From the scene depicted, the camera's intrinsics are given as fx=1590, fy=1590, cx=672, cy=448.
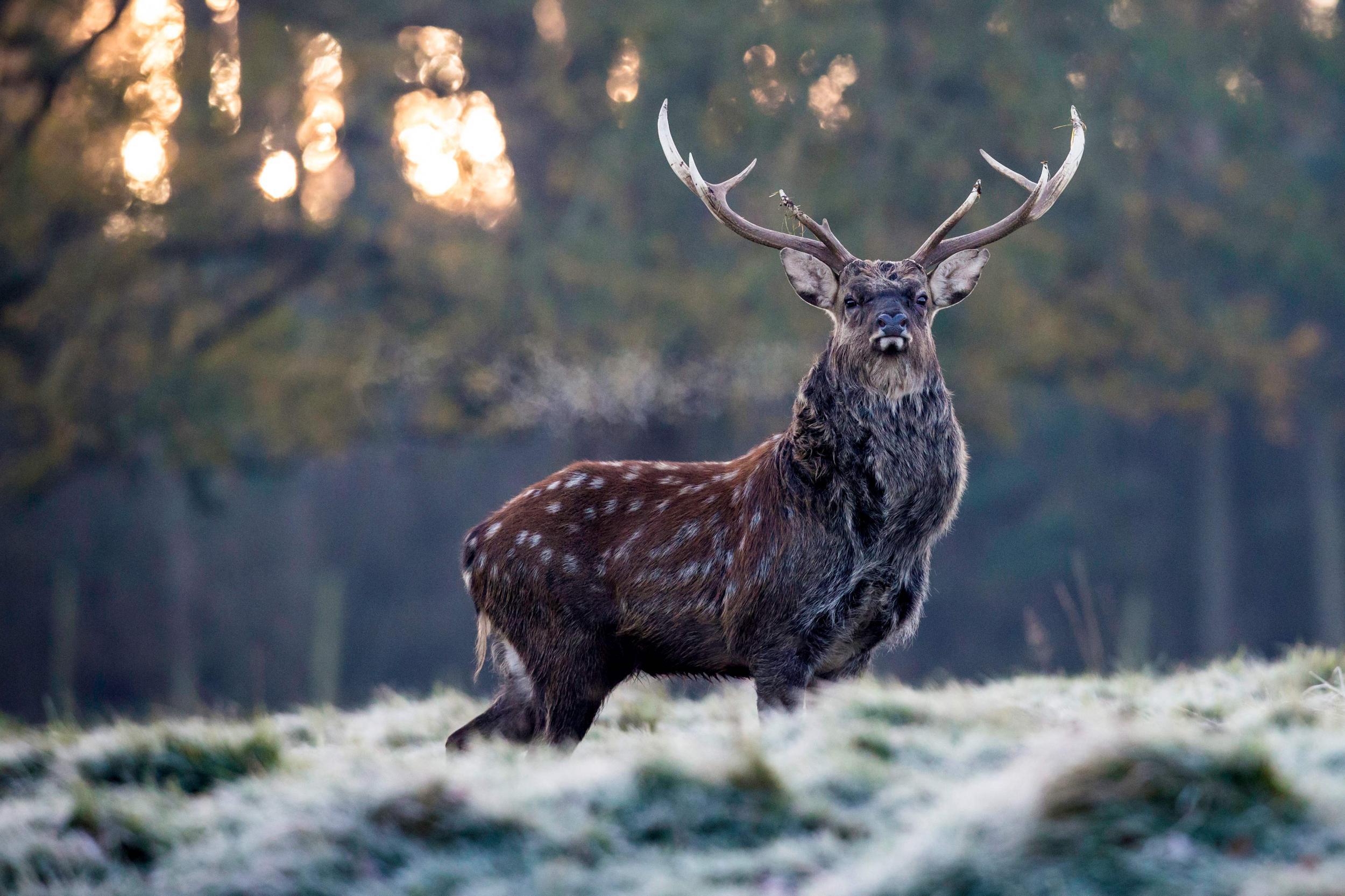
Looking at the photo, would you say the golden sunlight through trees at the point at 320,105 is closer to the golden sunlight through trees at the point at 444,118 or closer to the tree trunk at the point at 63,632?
the golden sunlight through trees at the point at 444,118

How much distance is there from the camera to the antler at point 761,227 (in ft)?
20.2

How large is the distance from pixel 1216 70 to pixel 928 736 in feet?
51.3

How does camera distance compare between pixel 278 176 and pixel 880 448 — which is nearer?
pixel 880 448

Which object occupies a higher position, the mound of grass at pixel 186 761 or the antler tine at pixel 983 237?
the antler tine at pixel 983 237

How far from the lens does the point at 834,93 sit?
15797 millimetres

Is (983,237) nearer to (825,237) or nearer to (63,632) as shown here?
(825,237)

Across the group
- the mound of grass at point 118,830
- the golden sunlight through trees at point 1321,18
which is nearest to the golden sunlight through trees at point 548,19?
the golden sunlight through trees at point 1321,18

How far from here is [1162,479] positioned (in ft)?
83.9

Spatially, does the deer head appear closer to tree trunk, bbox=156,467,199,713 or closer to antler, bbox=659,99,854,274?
antler, bbox=659,99,854,274

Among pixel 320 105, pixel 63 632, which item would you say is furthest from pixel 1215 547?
pixel 63 632

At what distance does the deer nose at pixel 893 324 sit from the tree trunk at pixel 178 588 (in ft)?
46.1

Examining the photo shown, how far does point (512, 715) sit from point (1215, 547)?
63.2 feet

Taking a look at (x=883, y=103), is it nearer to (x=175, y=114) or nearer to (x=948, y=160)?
(x=948, y=160)

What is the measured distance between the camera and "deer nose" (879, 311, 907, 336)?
5.69 m
